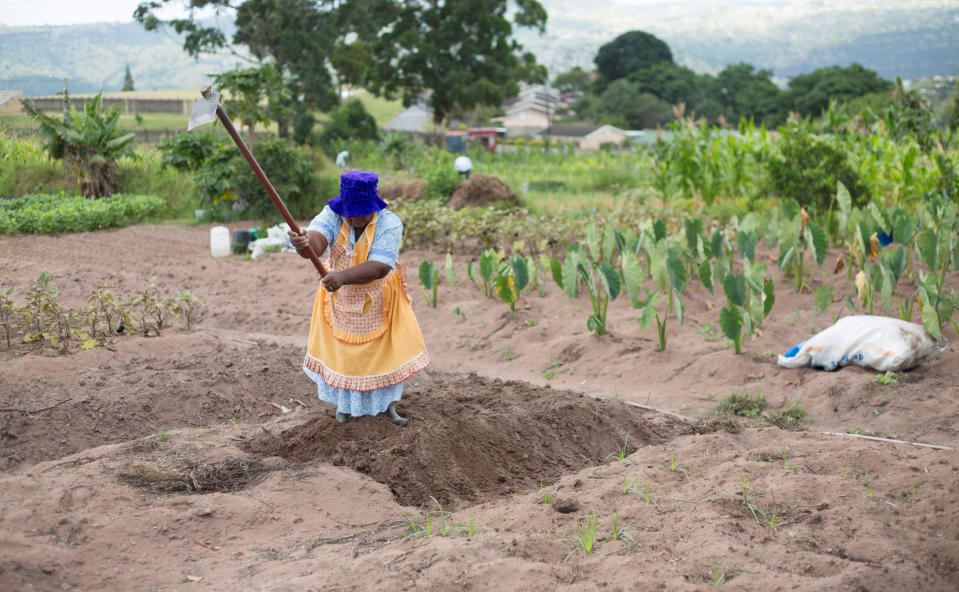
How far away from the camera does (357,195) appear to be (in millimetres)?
3809

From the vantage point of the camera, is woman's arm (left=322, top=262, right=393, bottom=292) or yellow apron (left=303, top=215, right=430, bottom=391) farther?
yellow apron (left=303, top=215, right=430, bottom=391)

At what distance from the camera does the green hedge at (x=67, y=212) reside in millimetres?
10000

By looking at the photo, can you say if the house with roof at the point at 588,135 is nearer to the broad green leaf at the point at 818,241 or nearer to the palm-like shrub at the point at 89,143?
the palm-like shrub at the point at 89,143

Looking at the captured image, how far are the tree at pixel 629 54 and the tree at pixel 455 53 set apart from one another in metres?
39.5

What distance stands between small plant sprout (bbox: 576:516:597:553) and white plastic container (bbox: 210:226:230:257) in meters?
7.87

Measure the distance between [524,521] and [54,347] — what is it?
3.87 meters

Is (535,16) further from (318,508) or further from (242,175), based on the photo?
(318,508)

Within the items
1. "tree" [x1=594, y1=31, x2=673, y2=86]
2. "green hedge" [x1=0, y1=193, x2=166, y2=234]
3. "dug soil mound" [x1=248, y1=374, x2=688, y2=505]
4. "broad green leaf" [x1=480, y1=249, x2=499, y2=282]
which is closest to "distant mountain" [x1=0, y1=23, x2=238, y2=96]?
"green hedge" [x1=0, y1=193, x2=166, y2=234]

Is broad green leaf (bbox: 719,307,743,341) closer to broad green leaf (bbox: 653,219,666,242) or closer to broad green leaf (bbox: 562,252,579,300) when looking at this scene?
broad green leaf (bbox: 562,252,579,300)

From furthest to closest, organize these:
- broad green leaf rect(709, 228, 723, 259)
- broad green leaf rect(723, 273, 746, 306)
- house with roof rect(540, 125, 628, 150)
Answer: house with roof rect(540, 125, 628, 150), broad green leaf rect(709, 228, 723, 259), broad green leaf rect(723, 273, 746, 306)

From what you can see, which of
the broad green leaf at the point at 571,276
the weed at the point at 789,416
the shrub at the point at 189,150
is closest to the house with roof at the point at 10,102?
the shrub at the point at 189,150

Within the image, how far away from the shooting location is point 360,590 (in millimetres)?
2410

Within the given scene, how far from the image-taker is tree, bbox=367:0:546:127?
1115 inches

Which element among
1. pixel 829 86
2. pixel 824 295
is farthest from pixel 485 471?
pixel 829 86
